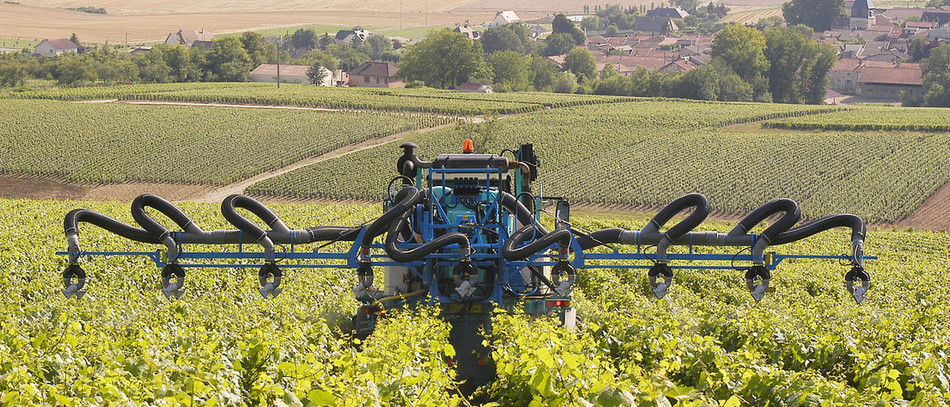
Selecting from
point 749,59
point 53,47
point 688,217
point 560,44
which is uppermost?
point 688,217

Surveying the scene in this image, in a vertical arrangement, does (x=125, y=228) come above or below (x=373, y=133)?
above

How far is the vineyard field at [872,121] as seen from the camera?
7356 centimetres

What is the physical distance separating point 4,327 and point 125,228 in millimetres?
2030

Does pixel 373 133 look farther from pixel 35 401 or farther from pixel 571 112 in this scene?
pixel 35 401

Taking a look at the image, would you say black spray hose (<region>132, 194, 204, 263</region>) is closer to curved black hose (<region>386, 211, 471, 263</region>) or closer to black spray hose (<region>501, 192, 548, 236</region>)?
curved black hose (<region>386, 211, 471, 263</region>)

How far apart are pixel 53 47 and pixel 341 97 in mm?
89532

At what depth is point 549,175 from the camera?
57.9 meters

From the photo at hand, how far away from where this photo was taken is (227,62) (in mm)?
117750

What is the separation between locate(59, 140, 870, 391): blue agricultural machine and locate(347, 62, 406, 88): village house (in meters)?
117

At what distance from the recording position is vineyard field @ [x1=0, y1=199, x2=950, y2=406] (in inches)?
340

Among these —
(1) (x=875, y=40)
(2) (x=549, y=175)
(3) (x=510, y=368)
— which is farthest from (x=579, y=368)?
(1) (x=875, y=40)

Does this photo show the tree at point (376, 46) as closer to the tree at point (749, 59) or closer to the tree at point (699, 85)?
the tree at point (749, 59)

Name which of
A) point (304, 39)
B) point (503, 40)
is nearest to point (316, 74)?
→ point (503, 40)

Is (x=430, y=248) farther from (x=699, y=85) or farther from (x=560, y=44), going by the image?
(x=560, y=44)
